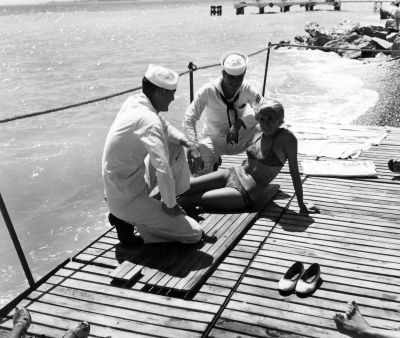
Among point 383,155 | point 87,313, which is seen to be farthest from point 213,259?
point 383,155

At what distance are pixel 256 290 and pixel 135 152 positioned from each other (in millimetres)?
1438

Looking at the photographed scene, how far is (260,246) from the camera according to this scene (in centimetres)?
445

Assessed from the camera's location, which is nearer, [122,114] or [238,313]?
[238,313]

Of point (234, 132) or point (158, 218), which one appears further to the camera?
point (234, 132)

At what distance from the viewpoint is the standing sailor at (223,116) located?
5859 mm

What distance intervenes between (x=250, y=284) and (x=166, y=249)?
2.76ft

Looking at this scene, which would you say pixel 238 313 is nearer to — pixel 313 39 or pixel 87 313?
pixel 87 313

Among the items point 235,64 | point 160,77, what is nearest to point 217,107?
point 235,64

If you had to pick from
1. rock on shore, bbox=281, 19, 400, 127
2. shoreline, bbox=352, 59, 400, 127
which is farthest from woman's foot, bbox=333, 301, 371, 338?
shoreline, bbox=352, 59, 400, 127

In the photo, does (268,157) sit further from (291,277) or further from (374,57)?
(374,57)

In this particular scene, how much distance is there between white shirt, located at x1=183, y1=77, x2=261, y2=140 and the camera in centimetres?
588

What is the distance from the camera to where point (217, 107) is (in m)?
6.00

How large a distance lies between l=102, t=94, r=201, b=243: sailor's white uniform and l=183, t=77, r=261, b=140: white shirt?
4.71 ft

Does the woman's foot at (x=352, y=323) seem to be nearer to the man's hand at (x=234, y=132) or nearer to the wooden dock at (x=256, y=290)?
the wooden dock at (x=256, y=290)
